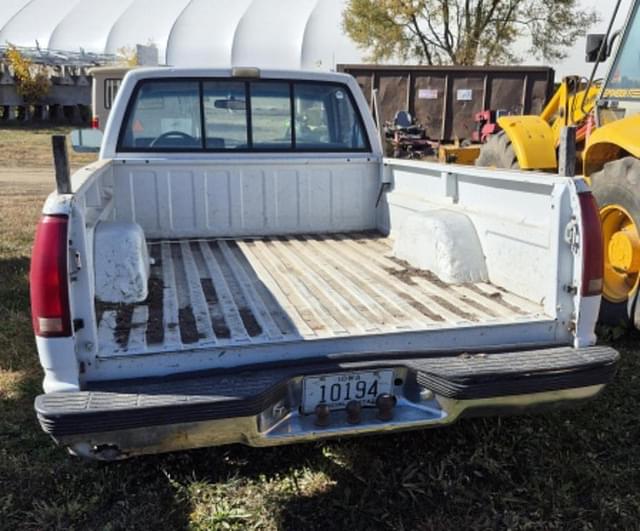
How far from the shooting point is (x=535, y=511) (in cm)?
294

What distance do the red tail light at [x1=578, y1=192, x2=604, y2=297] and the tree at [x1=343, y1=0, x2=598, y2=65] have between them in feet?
90.6

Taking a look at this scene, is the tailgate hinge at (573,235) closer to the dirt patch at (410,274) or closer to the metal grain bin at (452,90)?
the dirt patch at (410,274)

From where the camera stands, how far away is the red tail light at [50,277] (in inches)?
92.9

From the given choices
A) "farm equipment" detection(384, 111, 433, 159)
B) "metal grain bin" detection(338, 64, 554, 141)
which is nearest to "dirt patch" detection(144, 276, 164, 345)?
"farm equipment" detection(384, 111, 433, 159)

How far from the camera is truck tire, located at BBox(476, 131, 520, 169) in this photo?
25.4 ft

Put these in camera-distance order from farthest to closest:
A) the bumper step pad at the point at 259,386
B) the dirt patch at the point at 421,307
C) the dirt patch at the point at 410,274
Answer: the dirt patch at the point at 410,274 < the dirt patch at the point at 421,307 < the bumper step pad at the point at 259,386

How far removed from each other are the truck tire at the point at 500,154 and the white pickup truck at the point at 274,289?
129 inches

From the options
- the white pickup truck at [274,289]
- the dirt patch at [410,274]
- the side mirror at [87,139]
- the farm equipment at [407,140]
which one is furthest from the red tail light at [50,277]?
the farm equipment at [407,140]

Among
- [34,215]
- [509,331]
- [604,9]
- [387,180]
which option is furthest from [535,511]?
[604,9]

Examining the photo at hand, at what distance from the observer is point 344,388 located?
8.79 ft

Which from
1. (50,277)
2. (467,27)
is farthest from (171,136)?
(467,27)

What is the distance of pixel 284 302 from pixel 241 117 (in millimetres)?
2117

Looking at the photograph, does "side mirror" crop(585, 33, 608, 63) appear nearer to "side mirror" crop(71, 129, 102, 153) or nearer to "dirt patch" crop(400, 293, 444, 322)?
"dirt patch" crop(400, 293, 444, 322)

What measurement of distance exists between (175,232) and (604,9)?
33.4 meters
